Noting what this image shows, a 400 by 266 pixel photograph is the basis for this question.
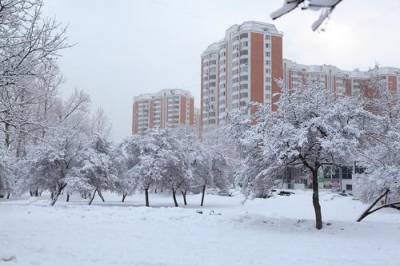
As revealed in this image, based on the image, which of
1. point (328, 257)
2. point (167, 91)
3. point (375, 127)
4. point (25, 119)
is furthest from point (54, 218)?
point (167, 91)

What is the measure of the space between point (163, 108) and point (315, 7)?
125209mm

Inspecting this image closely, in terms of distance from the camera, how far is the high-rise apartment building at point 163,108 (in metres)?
125

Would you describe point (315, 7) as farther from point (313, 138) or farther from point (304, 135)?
point (313, 138)

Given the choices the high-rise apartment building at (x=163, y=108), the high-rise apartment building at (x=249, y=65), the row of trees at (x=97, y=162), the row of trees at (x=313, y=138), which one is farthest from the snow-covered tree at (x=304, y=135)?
the high-rise apartment building at (x=163, y=108)

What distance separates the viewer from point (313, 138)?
20500 mm

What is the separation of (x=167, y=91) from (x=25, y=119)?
116m

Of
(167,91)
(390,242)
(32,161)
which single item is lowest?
(390,242)

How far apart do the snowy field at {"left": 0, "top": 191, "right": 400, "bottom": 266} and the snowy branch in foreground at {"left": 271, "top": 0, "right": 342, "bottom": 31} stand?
957 cm

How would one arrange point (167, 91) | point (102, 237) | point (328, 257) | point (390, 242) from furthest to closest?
1. point (167, 91)
2. point (390, 242)
3. point (102, 237)
4. point (328, 257)

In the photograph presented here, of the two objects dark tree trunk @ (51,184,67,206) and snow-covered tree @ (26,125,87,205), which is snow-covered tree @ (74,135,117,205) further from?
dark tree trunk @ (51,184,67,206)

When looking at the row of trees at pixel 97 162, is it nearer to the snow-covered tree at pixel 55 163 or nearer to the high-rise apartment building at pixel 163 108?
the snow-covered tree at pixel 55 163

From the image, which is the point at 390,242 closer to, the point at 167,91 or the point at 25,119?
the point at 25,119

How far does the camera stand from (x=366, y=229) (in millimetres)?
20531

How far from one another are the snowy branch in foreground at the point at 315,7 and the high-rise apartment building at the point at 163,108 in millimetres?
121221
